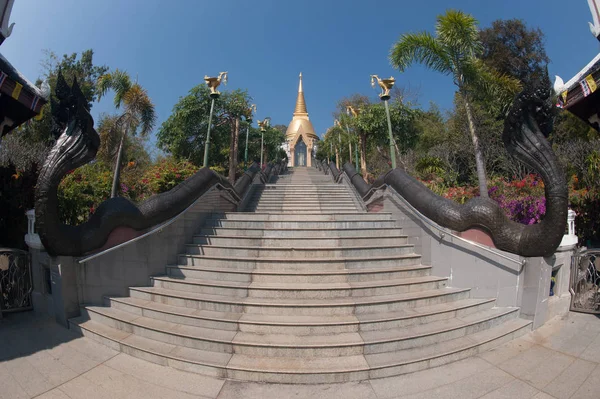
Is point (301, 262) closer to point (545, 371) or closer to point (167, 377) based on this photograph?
point (167, 377)

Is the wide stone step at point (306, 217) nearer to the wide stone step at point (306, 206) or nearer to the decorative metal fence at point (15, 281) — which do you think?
the wide stone step at point (306, 206)

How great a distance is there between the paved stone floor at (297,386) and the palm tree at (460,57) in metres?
6.59

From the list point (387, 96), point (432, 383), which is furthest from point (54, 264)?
point (387, 96)

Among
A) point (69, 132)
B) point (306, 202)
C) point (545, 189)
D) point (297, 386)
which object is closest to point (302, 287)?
point (297, 386)

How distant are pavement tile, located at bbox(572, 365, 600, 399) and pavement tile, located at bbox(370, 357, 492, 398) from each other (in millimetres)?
756

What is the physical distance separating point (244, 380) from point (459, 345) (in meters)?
2.62

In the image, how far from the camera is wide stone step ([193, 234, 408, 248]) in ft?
18.9

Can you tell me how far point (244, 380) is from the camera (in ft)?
10.6

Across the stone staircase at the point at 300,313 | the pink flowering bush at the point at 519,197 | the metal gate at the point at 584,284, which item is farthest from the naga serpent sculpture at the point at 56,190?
the pink flowering bush at the point at 519,197

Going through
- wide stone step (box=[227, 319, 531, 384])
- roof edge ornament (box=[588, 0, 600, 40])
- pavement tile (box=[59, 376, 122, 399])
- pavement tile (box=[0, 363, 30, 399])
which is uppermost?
roof edge ornament (box=[588, 0, 600, 40])

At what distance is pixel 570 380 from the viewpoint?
313 centimetres

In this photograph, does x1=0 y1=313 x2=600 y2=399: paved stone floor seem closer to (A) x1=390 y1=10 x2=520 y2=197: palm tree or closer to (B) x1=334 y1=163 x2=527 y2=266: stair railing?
(B) x1=334 y1=163 x2=527 y2=266: stair railing

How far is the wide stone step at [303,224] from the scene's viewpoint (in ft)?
21.0

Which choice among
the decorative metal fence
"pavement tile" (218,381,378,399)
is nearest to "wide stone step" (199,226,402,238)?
the decorative metal fence
